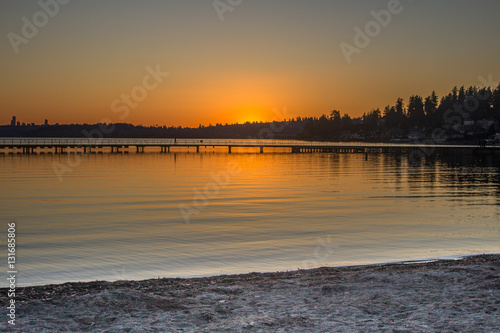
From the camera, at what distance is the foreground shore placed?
294 inches

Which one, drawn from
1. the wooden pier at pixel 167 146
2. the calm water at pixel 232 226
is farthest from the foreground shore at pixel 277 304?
the wooden pier at pixel 167 146

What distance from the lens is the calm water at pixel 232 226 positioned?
14844 millimetres

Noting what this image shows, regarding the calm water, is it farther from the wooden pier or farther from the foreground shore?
the wooden pier

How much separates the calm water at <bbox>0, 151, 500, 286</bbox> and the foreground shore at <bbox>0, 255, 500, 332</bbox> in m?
3.32

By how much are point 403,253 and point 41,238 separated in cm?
1455

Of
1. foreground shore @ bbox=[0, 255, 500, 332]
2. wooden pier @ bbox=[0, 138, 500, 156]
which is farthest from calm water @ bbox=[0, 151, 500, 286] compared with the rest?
wooden pier @ bbox=[0, 138, 500, 156]

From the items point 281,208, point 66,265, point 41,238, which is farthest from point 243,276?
point 281,208

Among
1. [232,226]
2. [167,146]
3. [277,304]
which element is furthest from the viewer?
[167,146]

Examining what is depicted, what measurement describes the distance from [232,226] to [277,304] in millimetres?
13664

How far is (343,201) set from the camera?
32.5 m

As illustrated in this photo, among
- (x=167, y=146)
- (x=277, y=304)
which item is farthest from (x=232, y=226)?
(x=167, y=146)

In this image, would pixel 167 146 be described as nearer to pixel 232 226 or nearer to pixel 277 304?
pixel 232 226

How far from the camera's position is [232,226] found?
2223 centimetres

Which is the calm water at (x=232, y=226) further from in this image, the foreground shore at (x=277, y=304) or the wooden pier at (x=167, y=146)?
the wooden pier at (x=167, y=146)
